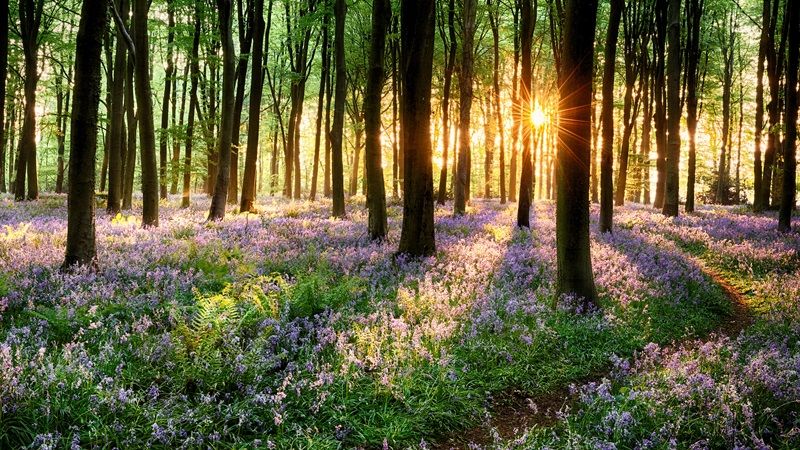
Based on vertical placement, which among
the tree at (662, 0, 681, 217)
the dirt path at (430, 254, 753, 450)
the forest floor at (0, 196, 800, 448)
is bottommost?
the dirt path at (430, 254, 753, 450)

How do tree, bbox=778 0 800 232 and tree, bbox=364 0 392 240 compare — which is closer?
tree, bbox=364 0 392 240

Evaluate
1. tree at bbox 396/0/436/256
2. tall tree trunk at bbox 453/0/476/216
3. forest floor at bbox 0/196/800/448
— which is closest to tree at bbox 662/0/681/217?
tall tree trunk at bbox 453/0/476/216

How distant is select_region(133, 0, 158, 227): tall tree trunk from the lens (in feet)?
44.9

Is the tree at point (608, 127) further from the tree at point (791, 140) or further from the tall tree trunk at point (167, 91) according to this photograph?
the tall tree trunk at point (167, 91)

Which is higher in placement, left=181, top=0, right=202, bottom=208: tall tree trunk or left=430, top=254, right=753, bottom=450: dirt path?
left=181, top=0, right=202, bottom=208: tall tree trunk

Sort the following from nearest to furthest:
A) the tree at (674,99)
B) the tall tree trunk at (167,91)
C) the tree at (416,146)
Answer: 1. the tree at (416,146)
2. the tree at (674,99)
3. the tall tree trunk at (167,91)

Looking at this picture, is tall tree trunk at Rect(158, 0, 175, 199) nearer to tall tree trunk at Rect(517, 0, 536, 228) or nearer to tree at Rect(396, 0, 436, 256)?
tree at Rect(396, 0, 436, 256)

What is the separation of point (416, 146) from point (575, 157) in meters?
3.90

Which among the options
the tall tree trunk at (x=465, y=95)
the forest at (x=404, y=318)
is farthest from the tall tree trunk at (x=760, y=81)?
the tall tree trunk at (x=465, y=95)

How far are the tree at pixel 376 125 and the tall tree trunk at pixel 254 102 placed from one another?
6873 millimetres

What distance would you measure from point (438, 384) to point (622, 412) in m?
1.74

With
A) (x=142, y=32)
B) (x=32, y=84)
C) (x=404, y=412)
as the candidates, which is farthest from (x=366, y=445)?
(x=32, y=84)

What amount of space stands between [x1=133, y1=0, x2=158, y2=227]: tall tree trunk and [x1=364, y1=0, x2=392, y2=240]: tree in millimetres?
6056

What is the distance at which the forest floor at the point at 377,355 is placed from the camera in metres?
4.07
